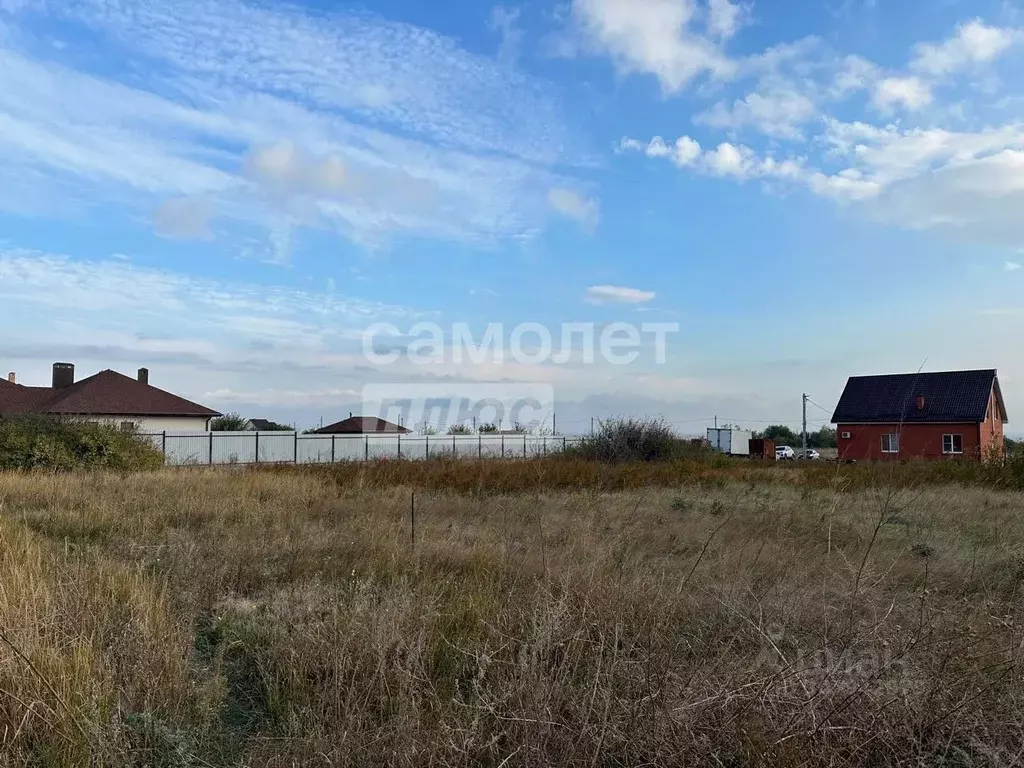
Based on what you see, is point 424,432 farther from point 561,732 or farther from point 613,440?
point 561,732

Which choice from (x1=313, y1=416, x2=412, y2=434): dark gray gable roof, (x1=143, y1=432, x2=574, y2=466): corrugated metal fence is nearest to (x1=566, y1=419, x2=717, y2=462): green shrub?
(x1=143, y1=432, x2=574, y2=466): corrugated metal fence

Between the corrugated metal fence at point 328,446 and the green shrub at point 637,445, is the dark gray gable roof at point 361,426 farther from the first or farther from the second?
the green shrub at point 637,445

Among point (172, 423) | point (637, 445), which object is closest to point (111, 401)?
point (172, 423)

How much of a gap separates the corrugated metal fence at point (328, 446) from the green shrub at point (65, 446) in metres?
5.46

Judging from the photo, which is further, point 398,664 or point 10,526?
point 10,526

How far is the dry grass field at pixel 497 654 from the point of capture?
2.39 meters

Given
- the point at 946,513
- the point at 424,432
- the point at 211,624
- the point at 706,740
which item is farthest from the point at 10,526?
the point at 424,432

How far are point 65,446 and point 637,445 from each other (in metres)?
17.7

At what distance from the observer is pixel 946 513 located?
9.91m

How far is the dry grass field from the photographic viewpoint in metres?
2.39

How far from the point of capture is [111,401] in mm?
30312

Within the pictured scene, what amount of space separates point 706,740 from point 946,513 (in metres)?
9.68

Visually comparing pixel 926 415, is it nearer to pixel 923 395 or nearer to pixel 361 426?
pixel 923 395

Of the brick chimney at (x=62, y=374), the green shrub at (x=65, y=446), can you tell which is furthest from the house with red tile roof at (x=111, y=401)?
the green shrub at (x=65, y=446)
